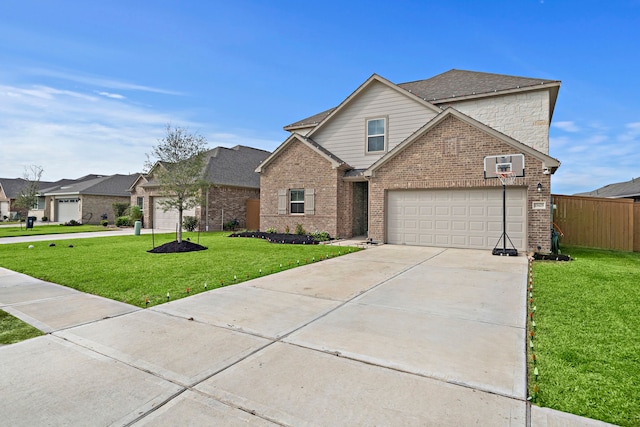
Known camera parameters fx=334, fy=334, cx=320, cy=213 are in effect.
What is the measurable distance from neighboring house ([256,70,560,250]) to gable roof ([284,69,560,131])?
6 cm

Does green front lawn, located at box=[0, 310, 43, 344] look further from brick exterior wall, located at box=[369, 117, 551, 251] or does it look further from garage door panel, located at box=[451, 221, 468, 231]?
garage door panel, located at box=[451, 221, 468, 231]

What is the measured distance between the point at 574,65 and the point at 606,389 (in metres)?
16.8

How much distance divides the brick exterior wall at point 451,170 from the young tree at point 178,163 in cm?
747

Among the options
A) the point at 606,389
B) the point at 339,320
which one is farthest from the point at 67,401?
the point at 606,389

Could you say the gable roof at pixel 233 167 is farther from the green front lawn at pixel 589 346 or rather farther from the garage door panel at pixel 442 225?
the green front lawn at pixel 589 346

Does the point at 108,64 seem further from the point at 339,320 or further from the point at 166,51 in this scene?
the point at 339,320

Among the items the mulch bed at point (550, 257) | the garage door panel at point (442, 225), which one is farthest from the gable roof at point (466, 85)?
the mulch bed at point (550, 257)

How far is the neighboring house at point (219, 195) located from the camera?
21859 millimetres

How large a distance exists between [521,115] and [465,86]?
10.9 feet

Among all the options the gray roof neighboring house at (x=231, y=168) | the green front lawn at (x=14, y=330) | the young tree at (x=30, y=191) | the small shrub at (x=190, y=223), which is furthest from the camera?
the young tree at (x=30, y=191)

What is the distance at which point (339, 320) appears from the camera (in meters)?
4.71

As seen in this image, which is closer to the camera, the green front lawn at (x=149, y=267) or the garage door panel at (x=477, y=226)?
the green front lawn at (x=149, y=267)

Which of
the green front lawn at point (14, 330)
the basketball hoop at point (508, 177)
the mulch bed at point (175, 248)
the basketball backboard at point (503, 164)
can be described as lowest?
the green front lawn at point (14, 330)

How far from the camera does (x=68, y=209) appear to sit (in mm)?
34250
